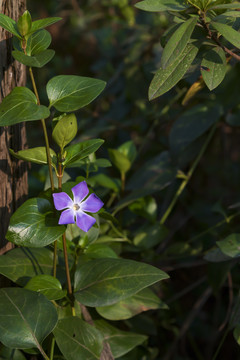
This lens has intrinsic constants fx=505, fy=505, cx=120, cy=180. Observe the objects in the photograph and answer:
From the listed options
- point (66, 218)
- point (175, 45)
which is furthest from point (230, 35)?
point (66, 218)

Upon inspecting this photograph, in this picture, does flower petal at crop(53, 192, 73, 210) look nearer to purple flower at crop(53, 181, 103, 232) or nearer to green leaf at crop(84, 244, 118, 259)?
purple flower at crop(53, 181, 103, 232)

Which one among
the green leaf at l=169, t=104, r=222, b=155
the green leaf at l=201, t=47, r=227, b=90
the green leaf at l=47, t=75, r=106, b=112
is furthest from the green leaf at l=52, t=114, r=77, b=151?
the green leaf at l=169, t=104, r=222, b=155

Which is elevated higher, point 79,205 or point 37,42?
point 37,42

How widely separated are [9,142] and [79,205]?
206 millimetres

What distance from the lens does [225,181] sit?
1969 millimetres

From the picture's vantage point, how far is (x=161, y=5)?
0.82 m

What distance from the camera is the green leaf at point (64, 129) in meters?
0.79

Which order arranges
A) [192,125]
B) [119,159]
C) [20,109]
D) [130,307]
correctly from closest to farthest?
[20,109], [130,307], [119,159], [192,125]

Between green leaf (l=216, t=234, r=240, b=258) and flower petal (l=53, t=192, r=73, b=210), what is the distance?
1.01 ft

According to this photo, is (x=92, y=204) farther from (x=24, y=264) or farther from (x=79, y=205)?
(x=24, y=264)

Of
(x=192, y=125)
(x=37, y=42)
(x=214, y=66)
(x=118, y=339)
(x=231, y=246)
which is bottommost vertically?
(x=118, y=339)

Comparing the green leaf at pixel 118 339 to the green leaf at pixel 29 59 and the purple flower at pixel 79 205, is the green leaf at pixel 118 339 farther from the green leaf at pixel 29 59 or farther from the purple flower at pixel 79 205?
the green leaf at pixel 29 59

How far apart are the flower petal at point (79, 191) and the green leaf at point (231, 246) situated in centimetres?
28

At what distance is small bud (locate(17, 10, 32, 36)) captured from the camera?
768 mm
